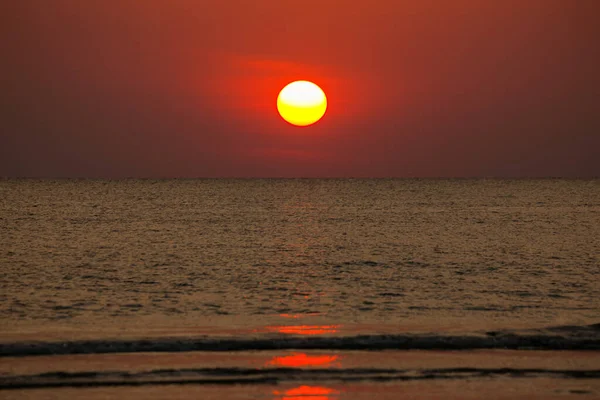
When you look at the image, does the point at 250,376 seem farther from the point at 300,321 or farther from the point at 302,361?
the point at 300,321

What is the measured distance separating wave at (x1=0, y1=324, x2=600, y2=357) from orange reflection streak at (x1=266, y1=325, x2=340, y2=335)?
76cm

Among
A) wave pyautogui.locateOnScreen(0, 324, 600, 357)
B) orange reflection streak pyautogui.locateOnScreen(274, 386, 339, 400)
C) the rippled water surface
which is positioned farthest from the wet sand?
the rippled water surface

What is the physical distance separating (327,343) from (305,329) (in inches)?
78.9

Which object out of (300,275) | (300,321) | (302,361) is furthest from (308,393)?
(300,275)

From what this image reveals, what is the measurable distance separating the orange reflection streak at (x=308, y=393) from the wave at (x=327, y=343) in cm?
293

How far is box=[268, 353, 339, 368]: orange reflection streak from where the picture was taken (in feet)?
38.0

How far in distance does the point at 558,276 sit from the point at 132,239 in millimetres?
27868

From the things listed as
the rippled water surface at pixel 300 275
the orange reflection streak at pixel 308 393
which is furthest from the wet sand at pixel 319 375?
the rippled water surface at pixel 300 275

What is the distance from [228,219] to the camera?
70188 mm

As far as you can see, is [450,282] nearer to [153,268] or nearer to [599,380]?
[153,268]

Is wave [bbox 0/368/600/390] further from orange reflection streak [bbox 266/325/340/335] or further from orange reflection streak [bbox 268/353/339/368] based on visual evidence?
orange reflection streak [bbox 266/325/340/335]

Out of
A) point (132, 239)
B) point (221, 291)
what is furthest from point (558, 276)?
point (132, 239)

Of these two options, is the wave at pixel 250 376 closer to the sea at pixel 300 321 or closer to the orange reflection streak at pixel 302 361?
the sea at pixel 300 321

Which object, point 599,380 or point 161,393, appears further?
point 599,380
